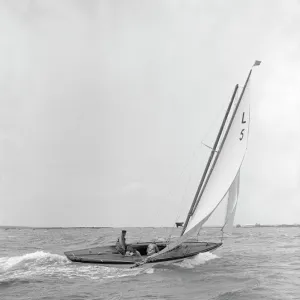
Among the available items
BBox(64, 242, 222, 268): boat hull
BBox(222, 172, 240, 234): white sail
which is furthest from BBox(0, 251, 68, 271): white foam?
BBox(222, 172, 240, 234): white sail

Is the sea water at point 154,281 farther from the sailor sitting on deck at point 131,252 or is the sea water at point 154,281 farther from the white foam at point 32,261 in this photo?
the sailor sitting on deck at point 131,252

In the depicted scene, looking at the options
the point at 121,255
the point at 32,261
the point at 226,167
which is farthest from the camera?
the point at 32,261

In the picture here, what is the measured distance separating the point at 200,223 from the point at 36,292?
879cm

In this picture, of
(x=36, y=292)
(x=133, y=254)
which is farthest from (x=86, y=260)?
(x=36, y=292)

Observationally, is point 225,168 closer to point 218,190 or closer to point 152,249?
point 218,190

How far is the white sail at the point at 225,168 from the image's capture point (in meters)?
20.0

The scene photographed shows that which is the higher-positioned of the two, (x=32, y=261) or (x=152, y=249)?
(x=152, y=249)

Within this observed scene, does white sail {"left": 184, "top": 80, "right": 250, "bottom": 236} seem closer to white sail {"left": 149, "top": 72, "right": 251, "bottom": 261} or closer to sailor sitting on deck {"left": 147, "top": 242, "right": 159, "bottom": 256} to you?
white sail {"left": 149, "top": 72, "right": 251, "bottom": 261}

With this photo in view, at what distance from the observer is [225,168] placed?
20.5 metres

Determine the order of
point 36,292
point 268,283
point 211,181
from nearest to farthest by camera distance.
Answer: point 36,292 < point 268,283 < point 211,181

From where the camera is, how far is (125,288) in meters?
18.1

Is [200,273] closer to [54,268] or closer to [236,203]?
[236,203]

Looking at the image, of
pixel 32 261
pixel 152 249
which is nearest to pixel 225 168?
pixel 152 249

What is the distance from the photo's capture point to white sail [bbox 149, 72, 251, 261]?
65.6 ft
